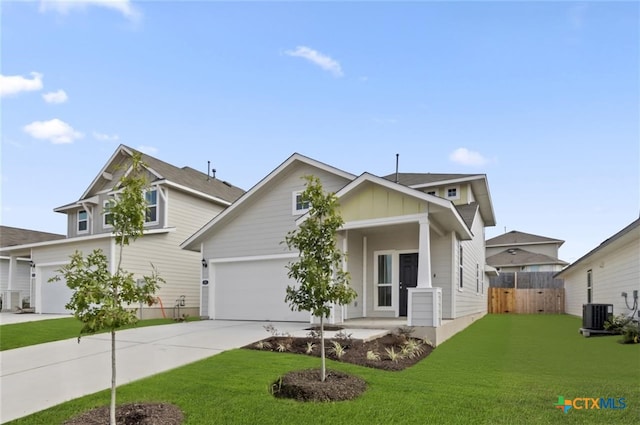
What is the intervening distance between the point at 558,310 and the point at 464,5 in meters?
19.2

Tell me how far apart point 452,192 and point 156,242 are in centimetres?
1145

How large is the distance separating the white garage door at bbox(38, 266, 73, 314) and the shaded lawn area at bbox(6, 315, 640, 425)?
42.8 ft

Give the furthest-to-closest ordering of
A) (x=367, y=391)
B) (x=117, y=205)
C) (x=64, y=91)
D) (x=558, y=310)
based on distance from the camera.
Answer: (x=558, y=310) → (x=64, y=91) → (x=367, y=391) → (x=117, y=205)

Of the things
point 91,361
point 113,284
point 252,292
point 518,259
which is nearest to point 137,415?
point 113,284

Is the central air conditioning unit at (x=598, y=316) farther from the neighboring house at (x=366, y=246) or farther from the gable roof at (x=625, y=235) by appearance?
the neighboring house at (x=366, y=246)

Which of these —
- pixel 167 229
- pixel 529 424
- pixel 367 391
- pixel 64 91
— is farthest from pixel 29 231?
pixel 529 424

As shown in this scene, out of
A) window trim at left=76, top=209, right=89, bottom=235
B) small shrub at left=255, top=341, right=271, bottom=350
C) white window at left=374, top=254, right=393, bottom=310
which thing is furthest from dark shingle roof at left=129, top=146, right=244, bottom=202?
small shrub at left=255, top=341, right=271, bottom=350

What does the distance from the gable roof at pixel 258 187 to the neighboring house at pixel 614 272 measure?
7.45 metres

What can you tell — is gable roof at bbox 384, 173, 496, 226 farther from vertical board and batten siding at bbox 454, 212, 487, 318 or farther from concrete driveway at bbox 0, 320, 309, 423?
concrete driveway at bbox 0, 320, 309, 423

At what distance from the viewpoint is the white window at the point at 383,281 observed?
12961mm

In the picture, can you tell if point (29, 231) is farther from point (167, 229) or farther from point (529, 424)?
point (529, 424)

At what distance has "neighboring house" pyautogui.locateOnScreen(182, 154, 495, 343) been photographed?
10500 mm

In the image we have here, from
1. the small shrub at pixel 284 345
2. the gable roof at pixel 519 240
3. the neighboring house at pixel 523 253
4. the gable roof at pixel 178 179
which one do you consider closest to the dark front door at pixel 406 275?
the small shrub at pixel 284 345

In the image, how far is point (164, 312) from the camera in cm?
1709
